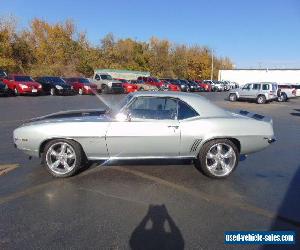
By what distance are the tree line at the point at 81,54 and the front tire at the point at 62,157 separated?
145 ft

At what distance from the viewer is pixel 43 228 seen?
13.5 ft

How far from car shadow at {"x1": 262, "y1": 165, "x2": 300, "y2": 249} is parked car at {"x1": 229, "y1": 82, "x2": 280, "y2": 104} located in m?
23.9

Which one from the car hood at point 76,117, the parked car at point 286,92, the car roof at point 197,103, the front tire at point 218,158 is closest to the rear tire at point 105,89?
the parked car at point 286,92

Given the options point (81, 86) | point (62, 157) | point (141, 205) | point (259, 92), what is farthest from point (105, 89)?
point (141, 205)

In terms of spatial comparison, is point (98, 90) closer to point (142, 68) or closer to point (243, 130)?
point (243, 130)

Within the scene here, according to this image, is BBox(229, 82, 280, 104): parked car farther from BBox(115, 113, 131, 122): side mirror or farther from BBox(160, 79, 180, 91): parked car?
BBox(115, 113, 131, 122): side mirror

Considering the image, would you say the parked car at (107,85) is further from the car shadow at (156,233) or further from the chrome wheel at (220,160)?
the car shadow at (156,233)

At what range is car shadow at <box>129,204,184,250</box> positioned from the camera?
376 cm

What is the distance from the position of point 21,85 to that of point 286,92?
2340 cm

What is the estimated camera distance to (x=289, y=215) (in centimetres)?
461

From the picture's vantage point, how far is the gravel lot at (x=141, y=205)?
3.92m

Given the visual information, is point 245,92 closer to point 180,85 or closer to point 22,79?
point 180,85

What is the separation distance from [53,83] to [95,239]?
26.2 metres

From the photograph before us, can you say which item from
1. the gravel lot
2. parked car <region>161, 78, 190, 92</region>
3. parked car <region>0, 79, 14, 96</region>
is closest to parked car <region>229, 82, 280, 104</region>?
parked car <region>161, 78, 190, 92</region>
